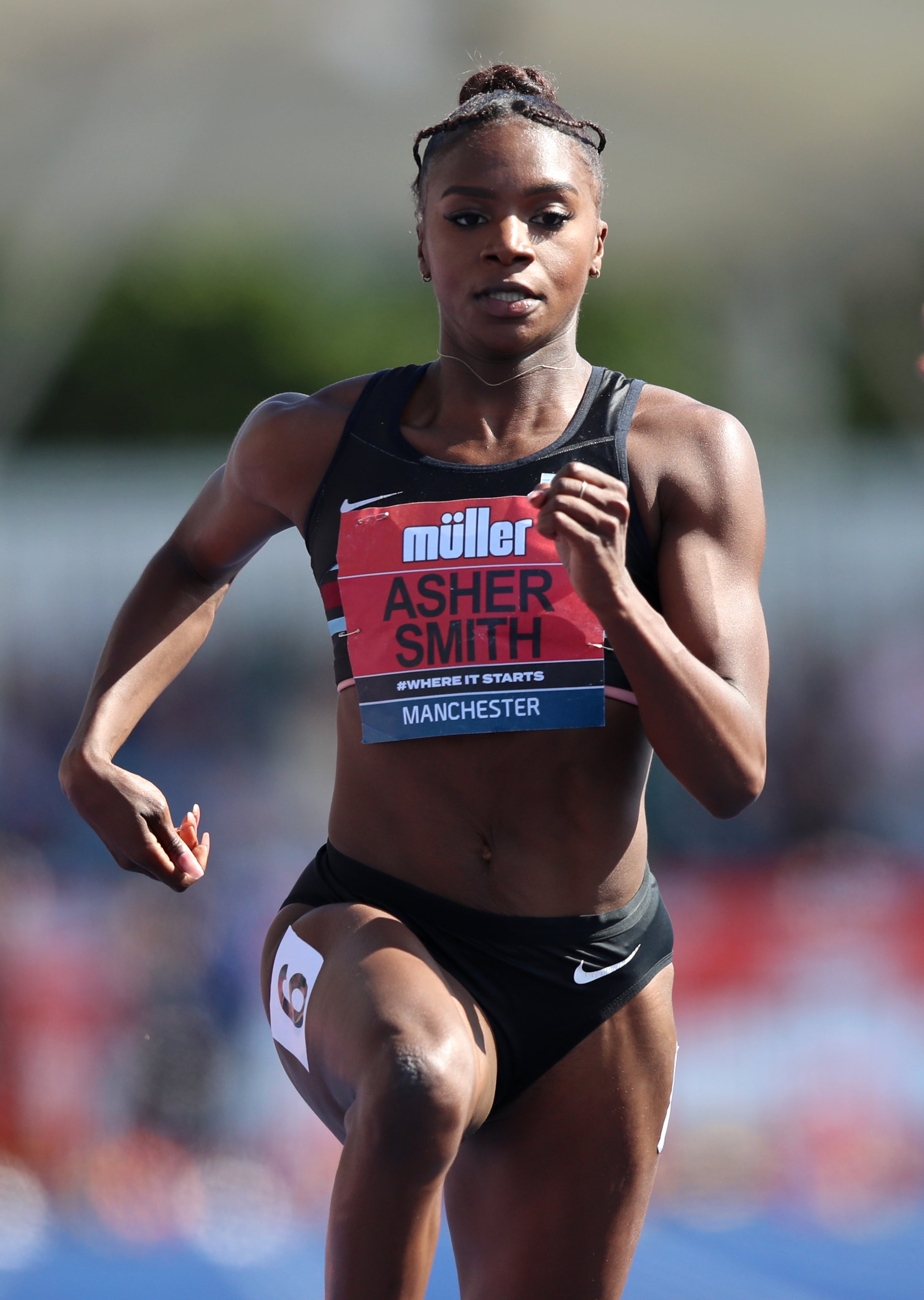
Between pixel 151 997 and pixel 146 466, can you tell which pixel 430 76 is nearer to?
pixel 146 466

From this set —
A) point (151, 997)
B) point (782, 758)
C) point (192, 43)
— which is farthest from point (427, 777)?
point (192, 43)

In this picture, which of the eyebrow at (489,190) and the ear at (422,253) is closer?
the eyebrow at (489,190)

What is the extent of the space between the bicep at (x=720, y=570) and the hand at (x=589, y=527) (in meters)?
0.25

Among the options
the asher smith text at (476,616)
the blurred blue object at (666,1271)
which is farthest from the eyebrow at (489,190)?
the blurred blue object at (666,1271)

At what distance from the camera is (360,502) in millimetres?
Result: 2191

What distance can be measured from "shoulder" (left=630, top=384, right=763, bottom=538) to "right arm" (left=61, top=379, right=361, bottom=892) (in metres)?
0.49

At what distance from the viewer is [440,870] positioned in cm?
210

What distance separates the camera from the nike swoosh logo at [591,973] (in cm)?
210

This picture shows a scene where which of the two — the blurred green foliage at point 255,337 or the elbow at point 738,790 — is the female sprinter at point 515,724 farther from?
the blurred green foliage at point 255,337

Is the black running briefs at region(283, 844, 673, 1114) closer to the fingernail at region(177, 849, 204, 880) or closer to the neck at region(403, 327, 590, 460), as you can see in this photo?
the fingernail at region(177, 849, 204, 880)

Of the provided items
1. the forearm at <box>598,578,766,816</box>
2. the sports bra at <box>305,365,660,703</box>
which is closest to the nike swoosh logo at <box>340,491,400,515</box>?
the sports bra at <box>305,365,660,703</box>

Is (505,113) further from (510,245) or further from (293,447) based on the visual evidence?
(293,447)

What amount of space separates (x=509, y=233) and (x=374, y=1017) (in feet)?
3.67

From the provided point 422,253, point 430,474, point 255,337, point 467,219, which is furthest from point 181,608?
point 255,337
